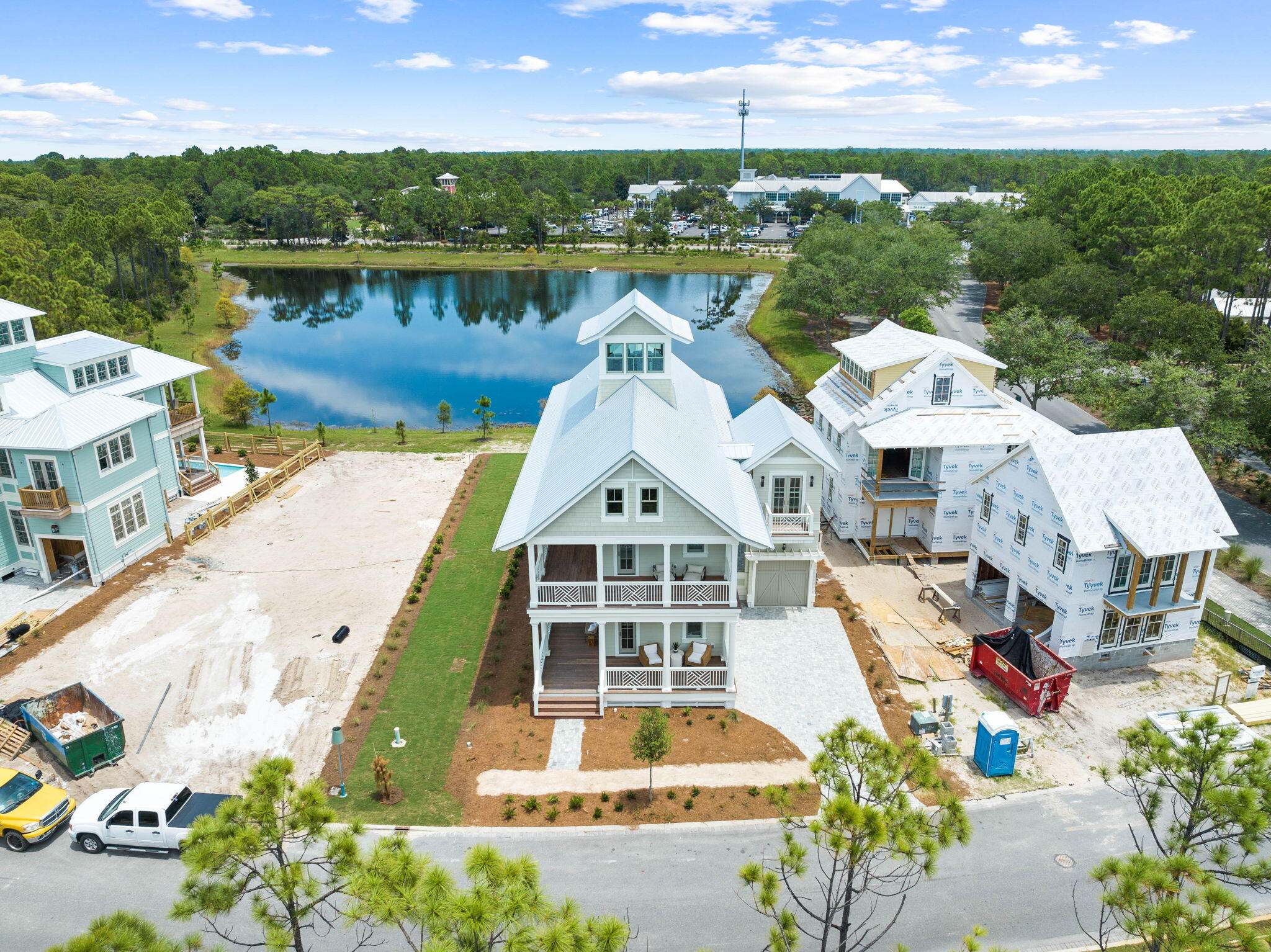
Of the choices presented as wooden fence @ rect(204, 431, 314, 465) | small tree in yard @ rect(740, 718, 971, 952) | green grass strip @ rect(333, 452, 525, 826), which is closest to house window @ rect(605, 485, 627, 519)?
green grass strip @ rect(333, 452, 525, 826)

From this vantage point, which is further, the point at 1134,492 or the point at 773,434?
the point at 773,434

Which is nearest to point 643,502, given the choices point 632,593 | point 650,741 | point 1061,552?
point 632,593

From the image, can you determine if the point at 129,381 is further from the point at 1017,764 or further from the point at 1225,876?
the point at 1225,876

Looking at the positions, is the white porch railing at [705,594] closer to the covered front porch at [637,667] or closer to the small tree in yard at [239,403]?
the covered front porch at [637,667]

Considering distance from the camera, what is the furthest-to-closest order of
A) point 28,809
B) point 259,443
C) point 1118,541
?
1. point 259,443
2. point 1118,541
3. point 28,809

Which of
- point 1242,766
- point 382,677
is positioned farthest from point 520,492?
point 1242,766

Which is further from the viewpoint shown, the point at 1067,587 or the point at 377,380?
the point at 377,380

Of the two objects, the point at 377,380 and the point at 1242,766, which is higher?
the point at 1242,766

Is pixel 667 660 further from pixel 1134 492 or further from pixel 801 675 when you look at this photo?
pixel 1134 492
